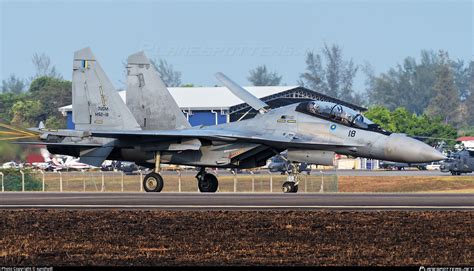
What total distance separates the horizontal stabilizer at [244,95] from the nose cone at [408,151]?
14.7 ft

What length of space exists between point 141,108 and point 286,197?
29.9ft

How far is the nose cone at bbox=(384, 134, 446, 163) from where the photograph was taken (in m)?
30.6

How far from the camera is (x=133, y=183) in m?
39.3

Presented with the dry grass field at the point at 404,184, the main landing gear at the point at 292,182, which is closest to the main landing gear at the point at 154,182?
the main landing gear at the point at 292,182

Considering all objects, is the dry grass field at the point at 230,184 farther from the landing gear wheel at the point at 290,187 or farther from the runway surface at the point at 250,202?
the runway surface at the point at 250,202

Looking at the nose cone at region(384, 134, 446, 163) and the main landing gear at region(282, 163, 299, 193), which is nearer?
the nose cone at region(384, 134, 446, 163)

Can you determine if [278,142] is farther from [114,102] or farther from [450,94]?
[450,94]

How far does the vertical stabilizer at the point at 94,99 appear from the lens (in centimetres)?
3556

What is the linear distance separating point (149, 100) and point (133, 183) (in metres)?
4.34

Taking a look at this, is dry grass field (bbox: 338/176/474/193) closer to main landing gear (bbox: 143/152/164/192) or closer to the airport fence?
the airport fence

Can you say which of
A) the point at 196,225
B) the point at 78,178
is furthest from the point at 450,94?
the point at 196,225

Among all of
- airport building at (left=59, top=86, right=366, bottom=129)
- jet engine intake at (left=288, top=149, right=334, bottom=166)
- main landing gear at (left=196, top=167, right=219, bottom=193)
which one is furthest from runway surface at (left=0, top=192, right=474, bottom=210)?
airport building at (left=59, top=86, right=366, bottom=129)

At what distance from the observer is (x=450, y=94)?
16562 cm

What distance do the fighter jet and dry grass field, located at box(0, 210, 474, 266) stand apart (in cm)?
974
